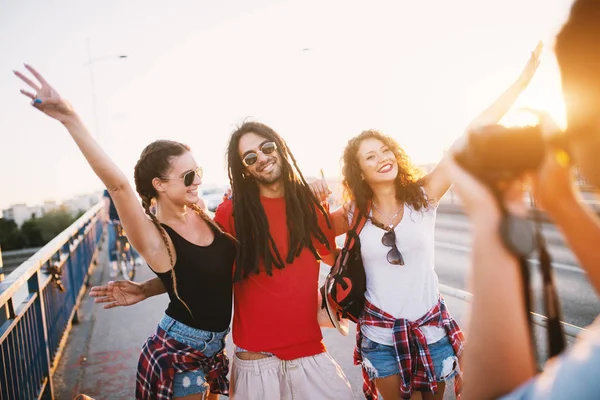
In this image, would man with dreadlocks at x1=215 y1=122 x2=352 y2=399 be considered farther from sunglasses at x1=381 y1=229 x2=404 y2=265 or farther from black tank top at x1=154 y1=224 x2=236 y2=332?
sunglasses at x1=381 y1=229 x2=404 y2=265

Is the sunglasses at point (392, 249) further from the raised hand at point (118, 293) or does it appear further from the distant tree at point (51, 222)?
the distant tree at point (51, 222)

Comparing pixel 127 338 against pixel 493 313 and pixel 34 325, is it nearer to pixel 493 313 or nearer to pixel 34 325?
pixel 34 325

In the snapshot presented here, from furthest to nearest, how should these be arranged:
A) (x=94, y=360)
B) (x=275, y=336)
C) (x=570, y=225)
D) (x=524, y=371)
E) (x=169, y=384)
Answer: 1. (x=94, y=360)
2. (x=275, y=336)
3. (x=169, y=384)
4. (x=570, y=225)
5. (x=524, y=371)

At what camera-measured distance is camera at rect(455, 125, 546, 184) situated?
0.75 meters

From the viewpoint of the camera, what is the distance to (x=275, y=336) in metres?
2.36

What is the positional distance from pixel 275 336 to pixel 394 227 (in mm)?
1012

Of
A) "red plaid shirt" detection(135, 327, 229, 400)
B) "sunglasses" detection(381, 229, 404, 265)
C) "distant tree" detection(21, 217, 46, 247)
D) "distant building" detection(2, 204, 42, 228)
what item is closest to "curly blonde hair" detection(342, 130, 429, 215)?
"sunglasses" detection(381, 229, 404, 265)

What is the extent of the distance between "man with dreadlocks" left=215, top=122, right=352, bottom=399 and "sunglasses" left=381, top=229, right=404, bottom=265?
40 centimetres

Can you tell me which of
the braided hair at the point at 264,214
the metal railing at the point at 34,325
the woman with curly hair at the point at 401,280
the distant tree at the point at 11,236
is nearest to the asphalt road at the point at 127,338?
the metal railing at the point at 34,325

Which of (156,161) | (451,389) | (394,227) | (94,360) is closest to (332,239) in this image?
(394,227)

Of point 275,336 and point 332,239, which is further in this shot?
point 332,239

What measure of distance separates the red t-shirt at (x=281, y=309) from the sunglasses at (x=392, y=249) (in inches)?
18.2

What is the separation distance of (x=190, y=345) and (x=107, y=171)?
1.05 metres

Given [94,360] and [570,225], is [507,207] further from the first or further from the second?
[94,360]
